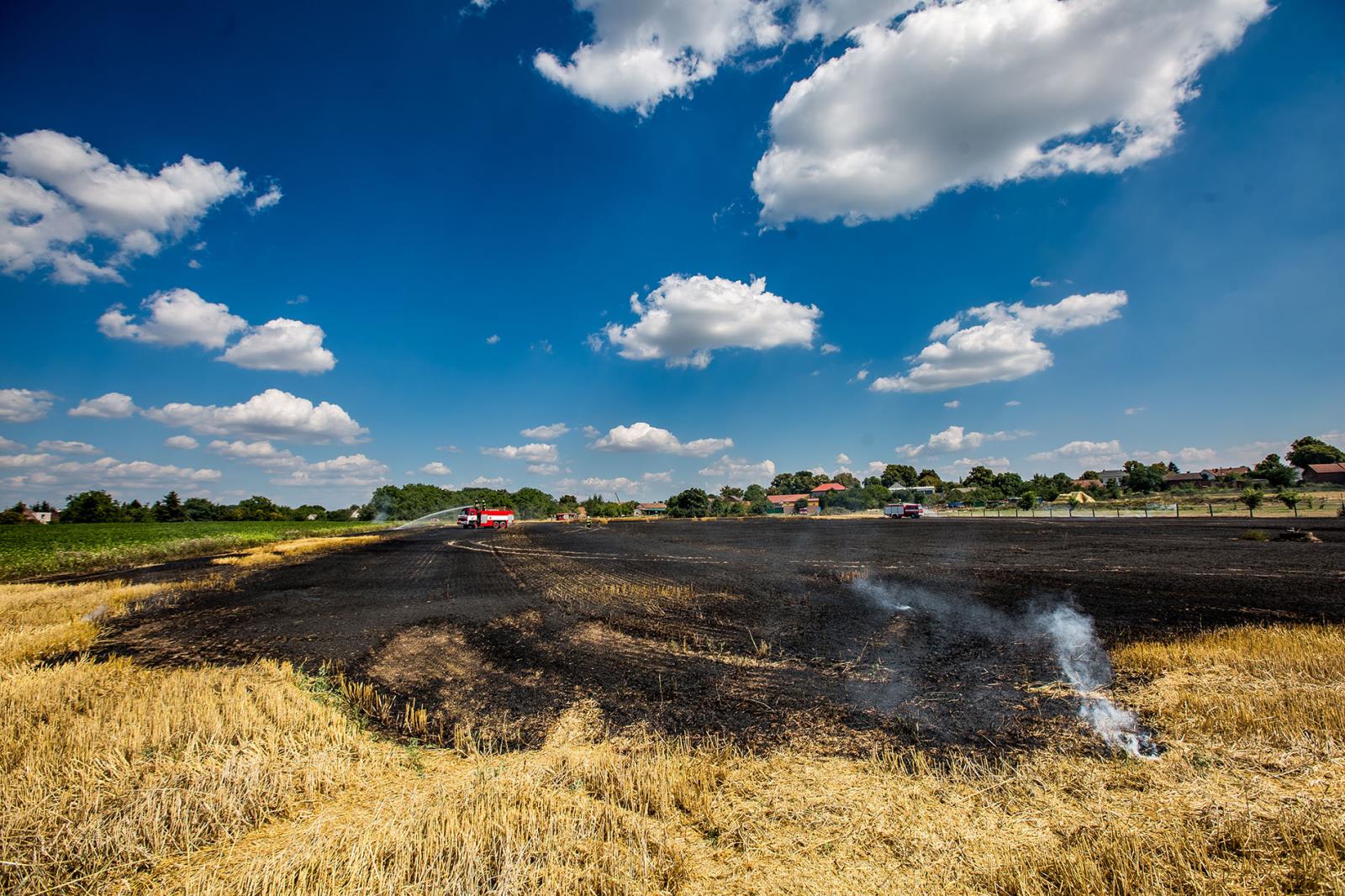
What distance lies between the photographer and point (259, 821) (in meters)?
4.75

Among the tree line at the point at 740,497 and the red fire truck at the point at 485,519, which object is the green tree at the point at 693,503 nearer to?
the tree line at the point at 740,497

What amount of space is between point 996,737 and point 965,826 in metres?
2.40

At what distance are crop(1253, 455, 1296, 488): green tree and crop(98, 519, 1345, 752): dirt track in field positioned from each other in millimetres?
75417

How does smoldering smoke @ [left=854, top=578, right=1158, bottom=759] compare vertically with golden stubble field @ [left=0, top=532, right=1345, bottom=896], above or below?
below

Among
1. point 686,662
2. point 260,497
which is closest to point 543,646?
point 686,662

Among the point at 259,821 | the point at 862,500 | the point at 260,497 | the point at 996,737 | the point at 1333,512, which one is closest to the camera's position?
the point at 259,821

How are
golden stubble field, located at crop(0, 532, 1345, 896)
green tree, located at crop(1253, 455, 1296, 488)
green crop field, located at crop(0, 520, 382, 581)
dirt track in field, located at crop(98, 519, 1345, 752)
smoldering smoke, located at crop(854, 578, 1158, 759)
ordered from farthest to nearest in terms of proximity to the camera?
green tree, located at crop(1253, 455, 1296, 488) → green crop field, located at crop(0, 520, 382, 581) → dirt track in field, located at crop(98, 519, 1345, 752) → smoldering smoke, located at crop(854, 578, 1158, 759) → golden stubble field, located at crop(0, 532, 1345, 896)

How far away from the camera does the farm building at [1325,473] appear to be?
302ft

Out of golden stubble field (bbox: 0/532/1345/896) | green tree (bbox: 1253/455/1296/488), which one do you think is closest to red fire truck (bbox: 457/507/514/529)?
golden stubble field (bbox: 0/532/1345/896)

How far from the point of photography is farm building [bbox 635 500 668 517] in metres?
150

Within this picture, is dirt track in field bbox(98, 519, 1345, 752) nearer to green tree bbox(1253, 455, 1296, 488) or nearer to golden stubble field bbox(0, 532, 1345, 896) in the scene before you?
golden stubble field bbox(0, 532, 1345, 896)

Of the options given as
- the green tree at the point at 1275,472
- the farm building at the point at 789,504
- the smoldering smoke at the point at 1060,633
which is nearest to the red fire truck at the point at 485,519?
the farm building at the point at 789,504

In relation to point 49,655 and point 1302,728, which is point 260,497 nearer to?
point 49,655

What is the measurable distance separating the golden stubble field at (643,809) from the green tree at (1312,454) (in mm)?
150391
